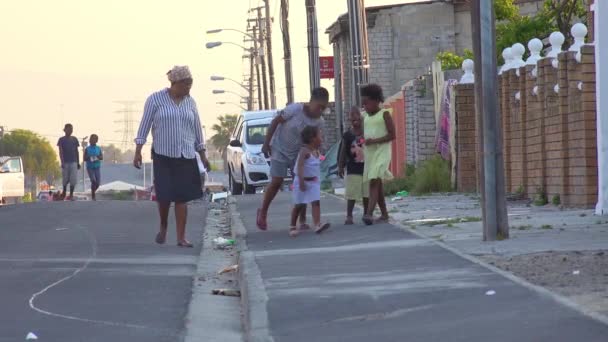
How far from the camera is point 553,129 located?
1738 centimetres

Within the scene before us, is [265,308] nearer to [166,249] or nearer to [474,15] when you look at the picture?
[474,15]

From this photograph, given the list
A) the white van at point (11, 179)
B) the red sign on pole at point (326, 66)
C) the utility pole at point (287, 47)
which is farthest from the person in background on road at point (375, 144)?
the utility pole at point (287, 47)

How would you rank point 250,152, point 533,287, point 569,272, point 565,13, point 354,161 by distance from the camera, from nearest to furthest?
1. point 533,287
2. point 569,272
3. point 354,161
4. point 250,152
5. point 565,13

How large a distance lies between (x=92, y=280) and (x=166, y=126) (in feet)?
8.66

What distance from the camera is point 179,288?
10633mm

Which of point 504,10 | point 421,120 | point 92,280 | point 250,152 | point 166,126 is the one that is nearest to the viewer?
point 92,280

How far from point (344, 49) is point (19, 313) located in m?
41.4

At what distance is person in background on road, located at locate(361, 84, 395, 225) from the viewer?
48.7 ft

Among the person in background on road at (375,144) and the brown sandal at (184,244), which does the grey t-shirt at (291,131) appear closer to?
the person in background on road at (375,144)

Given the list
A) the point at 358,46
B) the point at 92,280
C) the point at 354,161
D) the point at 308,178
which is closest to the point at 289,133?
the point at 308,178

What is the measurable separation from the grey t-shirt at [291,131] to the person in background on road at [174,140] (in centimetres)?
168

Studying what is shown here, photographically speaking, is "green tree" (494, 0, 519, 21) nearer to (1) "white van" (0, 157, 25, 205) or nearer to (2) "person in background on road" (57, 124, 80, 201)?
(1) "white van" (0, 157, 25, 205)

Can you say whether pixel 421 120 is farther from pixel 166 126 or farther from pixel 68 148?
pixel 166 126

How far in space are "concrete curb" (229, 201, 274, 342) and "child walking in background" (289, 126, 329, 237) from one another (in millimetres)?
1544
